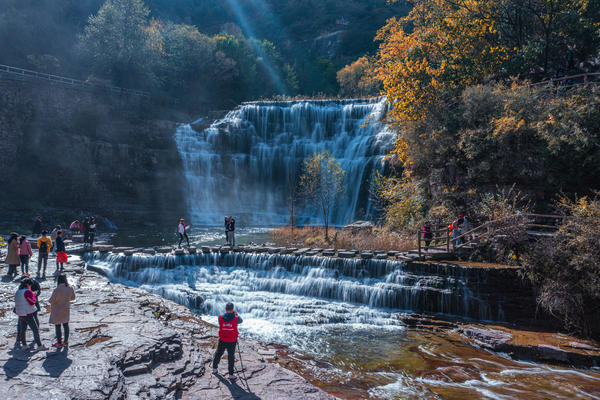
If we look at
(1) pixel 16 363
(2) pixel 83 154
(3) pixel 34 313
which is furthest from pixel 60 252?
(2) pixel 83 154

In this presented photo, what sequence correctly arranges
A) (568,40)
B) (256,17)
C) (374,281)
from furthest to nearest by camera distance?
(256,17) → (568,40) → (374,281)

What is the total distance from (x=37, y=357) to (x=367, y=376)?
648 centimetres

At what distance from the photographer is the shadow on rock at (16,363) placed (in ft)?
18.7

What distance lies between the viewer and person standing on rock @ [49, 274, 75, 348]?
693 centimetres

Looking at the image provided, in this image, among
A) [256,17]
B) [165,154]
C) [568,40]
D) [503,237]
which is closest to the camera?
[503,237]

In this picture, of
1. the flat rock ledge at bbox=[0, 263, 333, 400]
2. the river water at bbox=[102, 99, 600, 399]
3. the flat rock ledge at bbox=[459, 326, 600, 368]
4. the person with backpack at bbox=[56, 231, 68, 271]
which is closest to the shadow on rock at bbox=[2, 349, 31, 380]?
the flat rock ledge at bbox=[0, 263, 333, 400]

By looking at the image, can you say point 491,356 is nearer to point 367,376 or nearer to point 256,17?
point 367,376

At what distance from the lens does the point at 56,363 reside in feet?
20.2

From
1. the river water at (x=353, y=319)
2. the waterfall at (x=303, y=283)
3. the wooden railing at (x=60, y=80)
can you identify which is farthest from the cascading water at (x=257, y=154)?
the river water at (x=353, y=319)

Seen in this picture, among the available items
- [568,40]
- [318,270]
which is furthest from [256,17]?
[318,270]

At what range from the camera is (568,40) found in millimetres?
19516

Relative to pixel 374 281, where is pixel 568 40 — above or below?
above

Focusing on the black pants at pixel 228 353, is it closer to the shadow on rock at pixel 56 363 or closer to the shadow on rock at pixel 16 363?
the shadow on rock at pixel 56 363

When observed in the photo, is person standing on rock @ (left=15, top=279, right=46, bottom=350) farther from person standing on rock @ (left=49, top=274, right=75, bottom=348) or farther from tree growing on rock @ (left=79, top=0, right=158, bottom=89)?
tree growing on rock @ (left=79, top=0, right=158, bottom=89)
